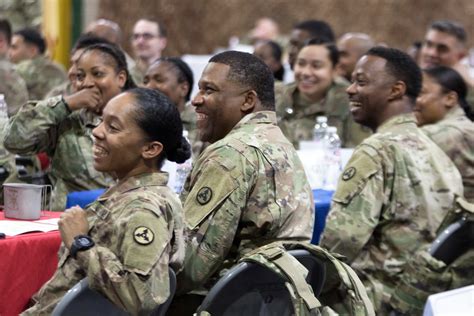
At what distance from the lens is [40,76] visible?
823 centimetres

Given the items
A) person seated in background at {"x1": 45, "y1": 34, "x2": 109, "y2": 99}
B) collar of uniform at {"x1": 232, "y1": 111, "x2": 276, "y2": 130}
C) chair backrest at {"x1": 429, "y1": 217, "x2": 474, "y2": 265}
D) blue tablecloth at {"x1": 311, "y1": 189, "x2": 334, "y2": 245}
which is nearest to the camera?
collar of uniform at {"x1": 232, "y1": 111, "x2": 276, "y2": 130}

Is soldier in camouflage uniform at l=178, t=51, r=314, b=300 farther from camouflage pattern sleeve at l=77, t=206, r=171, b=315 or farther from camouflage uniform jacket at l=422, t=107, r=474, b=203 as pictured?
camouflage uniform jacket at l=422, t=107, r=474, b=203

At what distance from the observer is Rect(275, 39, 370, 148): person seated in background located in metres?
6.94

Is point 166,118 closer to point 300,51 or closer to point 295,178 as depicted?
point 295,178

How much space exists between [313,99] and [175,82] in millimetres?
1323

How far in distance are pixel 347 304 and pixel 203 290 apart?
1.73 ft

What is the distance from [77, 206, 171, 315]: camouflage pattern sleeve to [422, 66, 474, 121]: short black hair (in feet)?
Answer: 10.5

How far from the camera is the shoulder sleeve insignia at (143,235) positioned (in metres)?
3.12

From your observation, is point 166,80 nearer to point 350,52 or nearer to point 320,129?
point 320,129

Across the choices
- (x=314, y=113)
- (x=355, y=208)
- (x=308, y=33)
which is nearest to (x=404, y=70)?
(x=355, y=208)

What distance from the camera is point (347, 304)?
341 centimetres

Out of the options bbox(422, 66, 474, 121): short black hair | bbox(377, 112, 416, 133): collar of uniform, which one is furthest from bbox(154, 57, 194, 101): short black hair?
bbox(377, 112, 416, 133): collar of uniform

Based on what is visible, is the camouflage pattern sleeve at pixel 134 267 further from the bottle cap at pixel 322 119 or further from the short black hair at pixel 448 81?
the bottle cap at pixel 322 119

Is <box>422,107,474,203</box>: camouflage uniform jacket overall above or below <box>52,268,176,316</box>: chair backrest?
below
